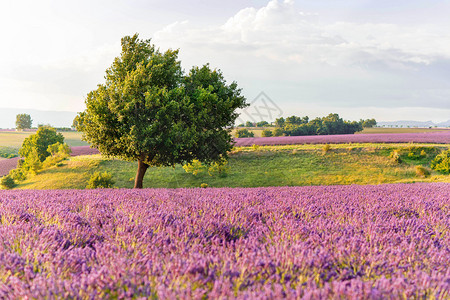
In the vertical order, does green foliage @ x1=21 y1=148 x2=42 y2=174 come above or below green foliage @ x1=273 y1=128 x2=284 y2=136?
below

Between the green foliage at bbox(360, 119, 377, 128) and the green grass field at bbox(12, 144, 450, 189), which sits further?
the green foliage at bbox(360, 119, 377, 128)

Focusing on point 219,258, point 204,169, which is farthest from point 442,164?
point 219,258

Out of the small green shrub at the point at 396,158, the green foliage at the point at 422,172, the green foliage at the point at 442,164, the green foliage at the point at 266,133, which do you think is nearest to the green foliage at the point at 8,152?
the green foliage at the point at 266,133

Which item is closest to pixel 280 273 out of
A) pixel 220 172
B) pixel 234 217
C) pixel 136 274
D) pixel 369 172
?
A: pixel 136 274

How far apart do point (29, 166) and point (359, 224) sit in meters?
38.1

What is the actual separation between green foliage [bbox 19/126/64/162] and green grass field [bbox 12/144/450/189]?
6366 millimetres

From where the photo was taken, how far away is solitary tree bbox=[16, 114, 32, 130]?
301 feet

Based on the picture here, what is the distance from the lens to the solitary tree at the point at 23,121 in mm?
91894

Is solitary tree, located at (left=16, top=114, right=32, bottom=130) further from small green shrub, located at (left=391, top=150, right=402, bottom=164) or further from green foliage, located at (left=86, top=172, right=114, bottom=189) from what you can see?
small green shrub, located at (left=391, top=150, right=402, bottom=164)

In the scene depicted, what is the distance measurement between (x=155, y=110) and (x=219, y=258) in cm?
1335

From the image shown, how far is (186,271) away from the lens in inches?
72.8

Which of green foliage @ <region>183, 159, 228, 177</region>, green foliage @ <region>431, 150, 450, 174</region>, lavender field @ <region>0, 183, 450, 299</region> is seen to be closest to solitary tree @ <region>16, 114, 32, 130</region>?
green foliage @ <region>183, 159, 228, 177</region>

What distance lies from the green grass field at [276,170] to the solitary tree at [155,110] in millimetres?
10173

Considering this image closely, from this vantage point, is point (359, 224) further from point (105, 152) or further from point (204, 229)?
point (105, 152)
